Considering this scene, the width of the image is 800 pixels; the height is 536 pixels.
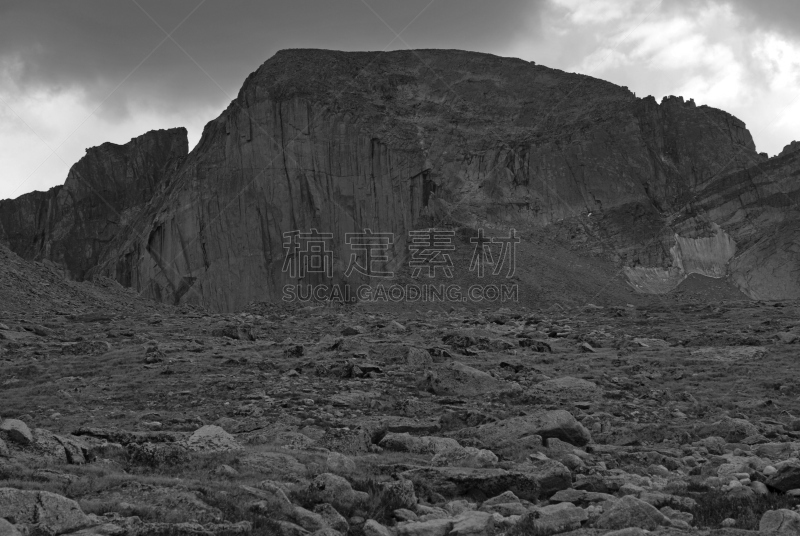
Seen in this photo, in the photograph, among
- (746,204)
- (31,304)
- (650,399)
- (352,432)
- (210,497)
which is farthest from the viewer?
(746,204)

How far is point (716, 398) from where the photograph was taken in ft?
73.9

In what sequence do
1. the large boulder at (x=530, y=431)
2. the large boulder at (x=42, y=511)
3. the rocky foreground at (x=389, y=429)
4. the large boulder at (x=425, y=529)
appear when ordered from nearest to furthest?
the large boulder at (x=42, y=511), the large boulder at (x=425, y=529), the rocky foreground at (x=389, y=429), the large boulder at (x=530, y=431)

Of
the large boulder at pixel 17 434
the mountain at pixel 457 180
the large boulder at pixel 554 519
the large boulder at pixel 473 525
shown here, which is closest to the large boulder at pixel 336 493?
the large boulder at pixel 473 525

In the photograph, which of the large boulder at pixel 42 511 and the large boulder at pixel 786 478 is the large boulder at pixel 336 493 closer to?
the large boulder at pixel 42 511

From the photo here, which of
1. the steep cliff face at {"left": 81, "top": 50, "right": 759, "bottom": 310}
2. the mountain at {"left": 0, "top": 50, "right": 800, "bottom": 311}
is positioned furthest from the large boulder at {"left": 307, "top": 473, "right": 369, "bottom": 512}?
the steep cliff face at {"left": 81, "top": 50, "right": 759, "bottom": 310}

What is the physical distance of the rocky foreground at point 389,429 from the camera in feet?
33.7

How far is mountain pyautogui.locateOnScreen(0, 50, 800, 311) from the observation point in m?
87.4

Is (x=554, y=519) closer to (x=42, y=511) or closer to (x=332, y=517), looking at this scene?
(x=332, y=517)

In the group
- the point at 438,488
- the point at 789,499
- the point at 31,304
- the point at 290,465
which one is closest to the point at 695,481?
the point at 789,499

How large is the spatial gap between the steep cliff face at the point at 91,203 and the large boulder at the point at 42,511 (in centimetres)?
12833

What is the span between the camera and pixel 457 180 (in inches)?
3693

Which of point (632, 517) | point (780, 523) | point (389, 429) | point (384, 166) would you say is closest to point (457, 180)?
point (384, 166)

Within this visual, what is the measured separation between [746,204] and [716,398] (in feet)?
247

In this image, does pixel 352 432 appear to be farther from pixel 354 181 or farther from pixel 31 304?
pixel 354 181
